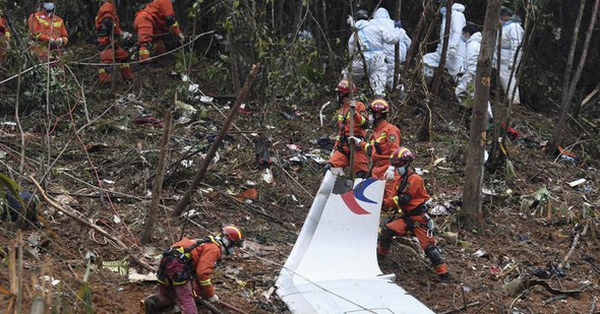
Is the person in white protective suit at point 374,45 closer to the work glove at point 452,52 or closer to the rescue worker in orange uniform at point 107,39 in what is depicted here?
the work glove at point 452,52

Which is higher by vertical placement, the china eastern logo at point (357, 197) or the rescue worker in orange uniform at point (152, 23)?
the rescue worker in orange uniform at point (152, 23)

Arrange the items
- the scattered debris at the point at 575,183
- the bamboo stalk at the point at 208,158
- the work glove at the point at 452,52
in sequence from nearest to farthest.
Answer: the bamboo stalk at the point at 208,158 → the scattered debris at the point at 575,183 → the work glove at the point at 452,52

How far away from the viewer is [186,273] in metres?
5.90

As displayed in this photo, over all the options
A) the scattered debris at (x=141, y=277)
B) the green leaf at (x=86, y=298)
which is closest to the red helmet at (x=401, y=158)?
the scattered debris at (x=141, y=277)

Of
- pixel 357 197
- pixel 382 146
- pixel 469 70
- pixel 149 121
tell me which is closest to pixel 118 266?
pixel 357 197

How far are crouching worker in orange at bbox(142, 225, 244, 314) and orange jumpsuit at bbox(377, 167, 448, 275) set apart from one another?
2.27 metres

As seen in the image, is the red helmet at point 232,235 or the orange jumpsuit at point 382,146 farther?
the orange jumpsuit at point 382,146

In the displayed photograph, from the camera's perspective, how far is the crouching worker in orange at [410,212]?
7.79 metres

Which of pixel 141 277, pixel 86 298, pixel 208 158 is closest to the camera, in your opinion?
pixel 86 298

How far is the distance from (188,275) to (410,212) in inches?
107

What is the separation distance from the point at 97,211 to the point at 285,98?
174 inches

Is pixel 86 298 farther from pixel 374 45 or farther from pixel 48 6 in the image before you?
pixel 374 45

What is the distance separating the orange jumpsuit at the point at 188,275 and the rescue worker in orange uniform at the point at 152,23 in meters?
6.72

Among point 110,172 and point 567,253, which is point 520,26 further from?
point 110,172
